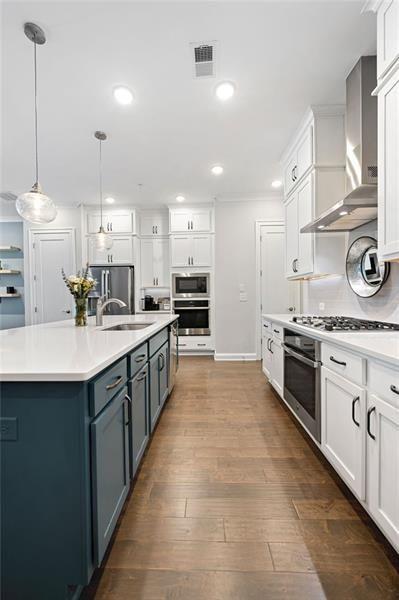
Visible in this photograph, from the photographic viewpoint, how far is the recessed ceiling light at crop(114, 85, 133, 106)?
229 cm

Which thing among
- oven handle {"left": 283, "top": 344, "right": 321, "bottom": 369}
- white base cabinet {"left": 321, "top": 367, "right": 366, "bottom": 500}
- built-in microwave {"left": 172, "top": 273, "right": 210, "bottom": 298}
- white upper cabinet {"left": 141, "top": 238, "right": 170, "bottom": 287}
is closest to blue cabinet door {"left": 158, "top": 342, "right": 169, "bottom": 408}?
oven handle {"left": 283, "top": 344, "right": 321, "bottom": 369}

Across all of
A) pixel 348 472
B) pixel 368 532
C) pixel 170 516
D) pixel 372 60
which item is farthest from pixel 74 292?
pixel 372 60

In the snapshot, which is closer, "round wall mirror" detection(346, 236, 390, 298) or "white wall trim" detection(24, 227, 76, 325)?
"round wall mirror" detection(346, 236, 390, 298)

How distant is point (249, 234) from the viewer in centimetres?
489

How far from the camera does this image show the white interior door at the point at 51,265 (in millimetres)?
5277

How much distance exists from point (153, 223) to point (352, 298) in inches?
157

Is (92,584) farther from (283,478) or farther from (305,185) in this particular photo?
(305,185)

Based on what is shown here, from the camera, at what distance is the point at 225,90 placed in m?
2.29

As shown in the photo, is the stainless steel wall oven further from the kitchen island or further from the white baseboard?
the white baseboard

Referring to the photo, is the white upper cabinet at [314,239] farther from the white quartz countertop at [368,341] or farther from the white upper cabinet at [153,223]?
the white upper cabinet at [153,223]

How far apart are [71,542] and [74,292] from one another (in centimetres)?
178

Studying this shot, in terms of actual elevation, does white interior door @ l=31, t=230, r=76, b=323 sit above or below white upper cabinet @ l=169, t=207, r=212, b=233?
below

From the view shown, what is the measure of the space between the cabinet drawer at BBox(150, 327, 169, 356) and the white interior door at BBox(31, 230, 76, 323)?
10.7 feet

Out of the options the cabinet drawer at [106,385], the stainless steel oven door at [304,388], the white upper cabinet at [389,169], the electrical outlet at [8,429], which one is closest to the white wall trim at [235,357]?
the stainless steel oven door at [304,388]
